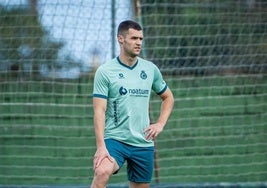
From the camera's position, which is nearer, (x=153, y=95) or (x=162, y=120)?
(x=162, y=120)

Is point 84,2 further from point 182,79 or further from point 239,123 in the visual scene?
point 239,123

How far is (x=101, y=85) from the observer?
5766mm

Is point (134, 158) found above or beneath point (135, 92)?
beneath

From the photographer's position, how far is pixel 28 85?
7.98 metres

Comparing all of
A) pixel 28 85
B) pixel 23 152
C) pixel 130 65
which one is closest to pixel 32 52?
pixel 28 85

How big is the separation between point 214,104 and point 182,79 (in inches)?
18.7

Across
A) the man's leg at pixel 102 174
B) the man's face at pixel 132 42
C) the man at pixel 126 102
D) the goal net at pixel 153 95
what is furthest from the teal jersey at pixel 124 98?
the goal net at pixel 153 95

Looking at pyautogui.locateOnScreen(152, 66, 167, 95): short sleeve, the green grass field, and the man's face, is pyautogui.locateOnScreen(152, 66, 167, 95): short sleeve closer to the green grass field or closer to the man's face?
the man's face

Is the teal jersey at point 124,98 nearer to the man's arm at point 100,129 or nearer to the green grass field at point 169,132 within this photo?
the man's arm at point 100,129

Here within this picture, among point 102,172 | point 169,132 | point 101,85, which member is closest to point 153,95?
point 169,132

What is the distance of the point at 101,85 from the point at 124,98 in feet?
0.70

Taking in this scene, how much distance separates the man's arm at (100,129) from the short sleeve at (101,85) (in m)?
0.04

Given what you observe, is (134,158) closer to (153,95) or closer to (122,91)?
(122,91)

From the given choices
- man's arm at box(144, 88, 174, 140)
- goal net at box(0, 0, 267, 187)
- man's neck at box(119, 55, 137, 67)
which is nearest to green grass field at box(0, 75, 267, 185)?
goal net at box(0, 0, 267, 187)
